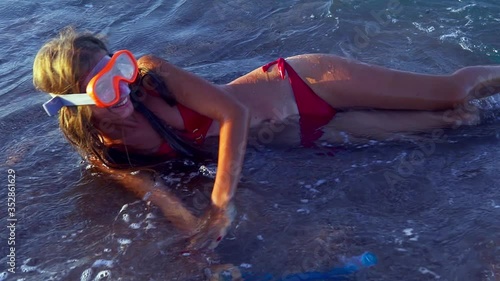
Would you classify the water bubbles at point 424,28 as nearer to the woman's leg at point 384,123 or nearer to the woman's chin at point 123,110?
the woman's leg at point 384,123

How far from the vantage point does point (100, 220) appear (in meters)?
3.69

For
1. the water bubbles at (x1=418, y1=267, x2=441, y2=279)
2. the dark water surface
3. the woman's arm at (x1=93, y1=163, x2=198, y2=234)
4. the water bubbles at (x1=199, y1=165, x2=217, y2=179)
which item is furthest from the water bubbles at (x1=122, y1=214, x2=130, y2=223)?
the water bubbles at (x1=418, y1=267, x2=441, y2=279)

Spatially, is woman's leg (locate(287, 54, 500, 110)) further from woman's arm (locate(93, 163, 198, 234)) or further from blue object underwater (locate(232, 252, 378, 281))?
blue object underwater (locate(232, 252, 378, 281))

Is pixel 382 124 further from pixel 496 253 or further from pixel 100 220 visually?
pixel 100 220

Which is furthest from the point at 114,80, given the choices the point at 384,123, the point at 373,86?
the point at 384,123

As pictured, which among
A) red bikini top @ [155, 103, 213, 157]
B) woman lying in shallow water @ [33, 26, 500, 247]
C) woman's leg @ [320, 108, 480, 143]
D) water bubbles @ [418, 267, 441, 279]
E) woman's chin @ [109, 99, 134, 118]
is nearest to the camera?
water bubbles @ [418, 267, 441, 279]

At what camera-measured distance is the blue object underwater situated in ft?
9.75

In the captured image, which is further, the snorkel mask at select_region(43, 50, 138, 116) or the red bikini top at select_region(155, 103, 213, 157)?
the red bikini top at select_region(155, 103, 213, 157)

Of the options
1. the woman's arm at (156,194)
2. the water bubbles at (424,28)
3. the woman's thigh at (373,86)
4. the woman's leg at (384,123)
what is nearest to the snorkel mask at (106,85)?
the woman's arm at (156,194)

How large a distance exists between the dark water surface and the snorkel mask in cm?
80

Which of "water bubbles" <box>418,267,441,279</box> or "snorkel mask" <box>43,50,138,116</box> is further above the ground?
"snorkel mask" <box>43,50,138,116</box>

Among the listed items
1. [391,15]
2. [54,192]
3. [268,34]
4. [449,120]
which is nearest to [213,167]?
[54,192]

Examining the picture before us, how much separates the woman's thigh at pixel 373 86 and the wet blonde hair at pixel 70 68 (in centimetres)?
143

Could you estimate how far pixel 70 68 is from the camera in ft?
10.8
